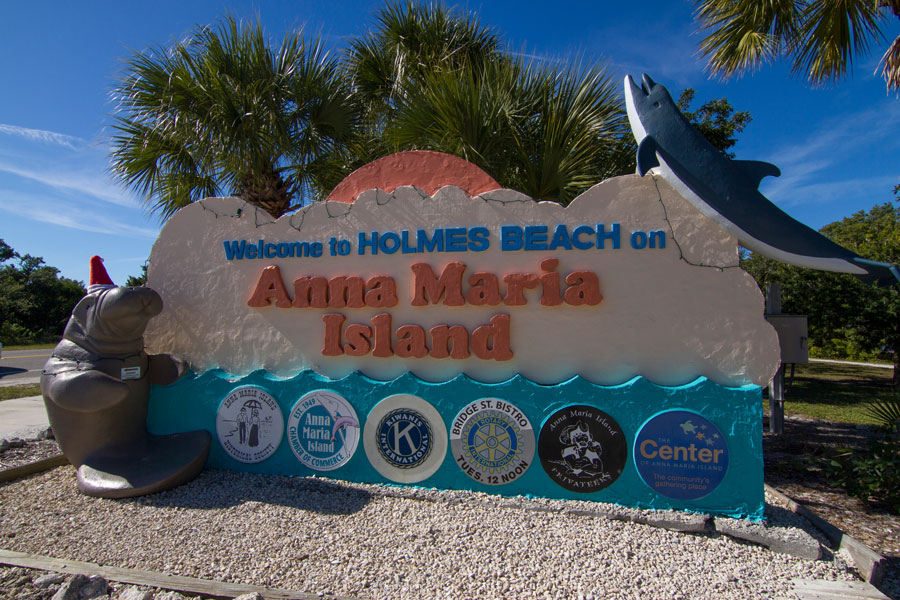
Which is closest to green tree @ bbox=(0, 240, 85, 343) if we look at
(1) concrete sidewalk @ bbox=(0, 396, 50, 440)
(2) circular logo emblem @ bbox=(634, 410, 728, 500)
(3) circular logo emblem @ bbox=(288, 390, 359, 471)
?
(1) concrete sidewalk @ bbox=(0, 396, 50, 440)

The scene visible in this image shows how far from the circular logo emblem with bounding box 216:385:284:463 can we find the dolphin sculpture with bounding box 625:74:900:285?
152 inches

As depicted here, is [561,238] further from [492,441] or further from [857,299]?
[857,299]

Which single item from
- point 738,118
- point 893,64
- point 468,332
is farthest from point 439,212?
point 738,118

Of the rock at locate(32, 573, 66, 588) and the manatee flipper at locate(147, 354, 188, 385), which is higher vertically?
the manatee flipper at locate(147, 354, 188, 385)

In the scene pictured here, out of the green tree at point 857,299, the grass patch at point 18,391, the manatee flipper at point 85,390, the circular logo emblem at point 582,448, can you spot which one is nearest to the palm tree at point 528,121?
the circular logo emblem at point 582,448

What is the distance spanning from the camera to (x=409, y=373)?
4.29m

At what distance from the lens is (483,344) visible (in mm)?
4191

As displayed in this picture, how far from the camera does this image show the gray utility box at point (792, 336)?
5.77 metres

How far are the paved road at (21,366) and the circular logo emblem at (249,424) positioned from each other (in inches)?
348

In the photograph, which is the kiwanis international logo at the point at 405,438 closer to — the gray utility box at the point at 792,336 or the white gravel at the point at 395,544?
the white gravel at the point at 395,544

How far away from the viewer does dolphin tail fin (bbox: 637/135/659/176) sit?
159 inches

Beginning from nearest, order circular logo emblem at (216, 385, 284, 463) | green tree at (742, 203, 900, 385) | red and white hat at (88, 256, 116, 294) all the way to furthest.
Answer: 1. circular logo emblem at (216, 385, 284, 463)
2. red and white hat at (88, 256, 116, 294)
3. green tree at (742, 203, 900, 385)

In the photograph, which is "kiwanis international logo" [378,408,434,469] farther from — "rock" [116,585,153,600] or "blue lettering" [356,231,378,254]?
"rock" [116,585,153,600]

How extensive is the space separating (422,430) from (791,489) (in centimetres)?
374
